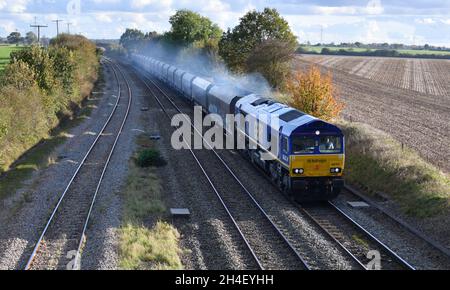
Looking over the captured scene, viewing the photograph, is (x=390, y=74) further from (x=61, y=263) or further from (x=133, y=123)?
(x=61, y=263)

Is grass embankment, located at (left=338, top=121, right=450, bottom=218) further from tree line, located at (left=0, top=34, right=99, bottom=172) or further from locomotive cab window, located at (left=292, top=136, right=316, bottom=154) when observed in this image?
tree line, located at (left=0, top=34, right=99, bottom=172)

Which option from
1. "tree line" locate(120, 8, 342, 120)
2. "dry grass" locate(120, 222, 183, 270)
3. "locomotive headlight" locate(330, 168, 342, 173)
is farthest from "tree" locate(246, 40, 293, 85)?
"dry grass" locate(120, 222, 183, 270)

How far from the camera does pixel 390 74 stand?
9775 centimetres

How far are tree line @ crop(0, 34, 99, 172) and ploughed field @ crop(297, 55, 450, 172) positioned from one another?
21.3m

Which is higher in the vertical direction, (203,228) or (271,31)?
(271,31)

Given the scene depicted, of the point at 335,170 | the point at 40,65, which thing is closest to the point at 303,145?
the point at 335,170

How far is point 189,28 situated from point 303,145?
8751 cm

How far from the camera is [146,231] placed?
57.9 ft

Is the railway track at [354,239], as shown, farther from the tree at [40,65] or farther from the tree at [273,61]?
the tree at [273,61]

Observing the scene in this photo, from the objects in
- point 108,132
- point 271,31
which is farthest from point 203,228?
point 271,31

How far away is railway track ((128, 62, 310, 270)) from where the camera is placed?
51.1ft

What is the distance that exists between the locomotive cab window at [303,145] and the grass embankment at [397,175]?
4078 mm

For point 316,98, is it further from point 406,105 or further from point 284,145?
point 406,105
